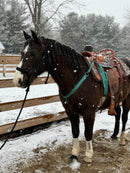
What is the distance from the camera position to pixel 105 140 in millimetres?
3178

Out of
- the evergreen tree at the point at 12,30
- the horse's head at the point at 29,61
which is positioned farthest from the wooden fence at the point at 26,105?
the evergreen tree at the point at 12,30

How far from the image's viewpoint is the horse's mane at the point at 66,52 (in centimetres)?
193

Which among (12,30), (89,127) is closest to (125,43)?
(12,30)

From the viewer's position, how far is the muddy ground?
2253mm

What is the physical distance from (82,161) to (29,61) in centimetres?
181

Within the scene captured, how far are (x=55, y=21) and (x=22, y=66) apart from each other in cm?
1223

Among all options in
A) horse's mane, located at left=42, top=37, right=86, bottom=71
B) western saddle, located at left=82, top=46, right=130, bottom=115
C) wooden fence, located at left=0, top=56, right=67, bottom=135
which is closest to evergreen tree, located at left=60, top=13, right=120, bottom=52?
wooden fence, located at left=0, top=56, right=67, bottom=135

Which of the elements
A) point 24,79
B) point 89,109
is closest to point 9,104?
point 24,79

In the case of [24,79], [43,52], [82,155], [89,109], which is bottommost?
[82,155]

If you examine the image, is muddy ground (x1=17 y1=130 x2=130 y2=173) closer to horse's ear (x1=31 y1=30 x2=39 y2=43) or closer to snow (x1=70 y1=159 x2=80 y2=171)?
snow (x1=70 y1=159 x2=80 y2=171)

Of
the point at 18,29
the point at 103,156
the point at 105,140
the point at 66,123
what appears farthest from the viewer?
the point at 18,29

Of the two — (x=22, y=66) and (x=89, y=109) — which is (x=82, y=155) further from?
(x=22, y=66)

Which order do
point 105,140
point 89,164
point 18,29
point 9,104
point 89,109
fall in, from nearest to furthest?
point 89,109 < point 89,164 < point 9,104 < point 105,140 < point 18,29

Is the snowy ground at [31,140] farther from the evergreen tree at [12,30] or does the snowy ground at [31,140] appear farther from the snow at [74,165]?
the evergreen tree at [12,30]
